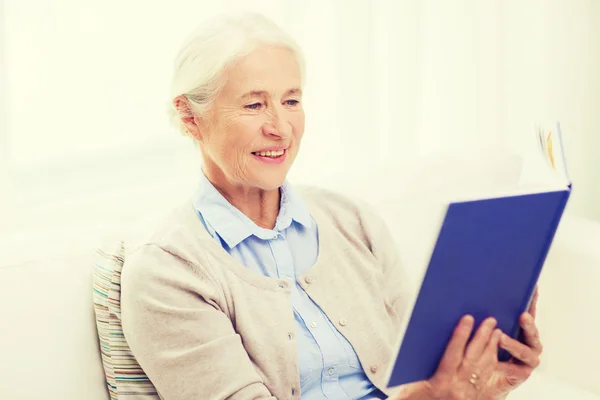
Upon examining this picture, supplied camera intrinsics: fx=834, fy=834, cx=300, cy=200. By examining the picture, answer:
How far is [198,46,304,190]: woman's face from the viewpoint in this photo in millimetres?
1488

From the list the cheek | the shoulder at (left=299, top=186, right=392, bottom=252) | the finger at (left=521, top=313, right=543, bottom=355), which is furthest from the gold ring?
the cheek

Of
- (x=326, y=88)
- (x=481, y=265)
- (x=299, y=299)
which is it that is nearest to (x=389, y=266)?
(x=299, y=299)

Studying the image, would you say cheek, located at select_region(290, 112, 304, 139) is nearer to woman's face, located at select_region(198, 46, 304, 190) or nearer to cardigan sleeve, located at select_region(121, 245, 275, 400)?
woman's face, located at select_region(198, 46, 304, 190)

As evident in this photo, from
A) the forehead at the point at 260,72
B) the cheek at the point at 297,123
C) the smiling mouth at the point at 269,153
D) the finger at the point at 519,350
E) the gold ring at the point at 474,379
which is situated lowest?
the gold ring at the point at 474,379

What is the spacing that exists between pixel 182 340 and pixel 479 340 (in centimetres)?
48

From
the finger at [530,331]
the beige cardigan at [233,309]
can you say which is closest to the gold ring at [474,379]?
the finger at [530,331]

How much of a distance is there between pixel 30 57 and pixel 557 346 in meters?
1.49

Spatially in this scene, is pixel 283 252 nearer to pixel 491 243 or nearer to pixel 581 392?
pixel 491 243

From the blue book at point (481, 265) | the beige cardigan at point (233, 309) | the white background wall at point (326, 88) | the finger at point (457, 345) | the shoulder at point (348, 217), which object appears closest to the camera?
the blue book at point (481, 265)

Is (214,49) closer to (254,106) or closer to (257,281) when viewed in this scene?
(254,106)

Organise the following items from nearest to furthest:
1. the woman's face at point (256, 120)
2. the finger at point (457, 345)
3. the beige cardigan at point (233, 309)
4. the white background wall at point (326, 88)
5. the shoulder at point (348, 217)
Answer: the finger at point (457, 345), the beige cardigan at point (233, 309), the woman's face at point (256, 120), the shoulder at point (348, 217), the white background wall at point (326, 88)

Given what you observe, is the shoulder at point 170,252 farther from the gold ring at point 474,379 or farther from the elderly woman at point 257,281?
the gold ring at point 474,379

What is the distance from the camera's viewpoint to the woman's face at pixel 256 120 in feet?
4.88

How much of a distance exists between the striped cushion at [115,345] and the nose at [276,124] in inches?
13.9
